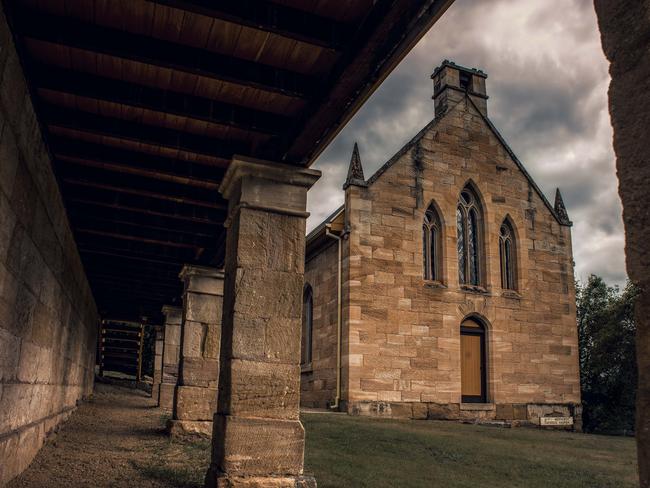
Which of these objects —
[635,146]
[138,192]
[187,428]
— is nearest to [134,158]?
[138,192]

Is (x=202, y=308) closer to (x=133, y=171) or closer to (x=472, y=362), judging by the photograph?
(x=133, y=171)

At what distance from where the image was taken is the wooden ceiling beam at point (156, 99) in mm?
4805

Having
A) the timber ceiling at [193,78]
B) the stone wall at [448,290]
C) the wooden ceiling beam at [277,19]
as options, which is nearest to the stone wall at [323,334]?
the stone wall at [448,290]

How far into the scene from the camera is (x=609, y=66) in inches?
73.6

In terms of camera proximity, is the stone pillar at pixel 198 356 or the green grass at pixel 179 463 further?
the stone pillar at pixel 198 356

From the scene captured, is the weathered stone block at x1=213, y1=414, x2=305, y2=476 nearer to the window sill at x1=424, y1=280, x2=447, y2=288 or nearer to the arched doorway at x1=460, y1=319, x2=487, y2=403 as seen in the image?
the window sill at x1=424, y1=280, x2=447, y2=288

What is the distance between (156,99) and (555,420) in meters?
14.4

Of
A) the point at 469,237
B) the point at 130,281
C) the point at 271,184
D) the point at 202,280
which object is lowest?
the point at 202,280

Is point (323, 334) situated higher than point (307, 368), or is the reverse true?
point (323, 334)

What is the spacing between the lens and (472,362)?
15586mm

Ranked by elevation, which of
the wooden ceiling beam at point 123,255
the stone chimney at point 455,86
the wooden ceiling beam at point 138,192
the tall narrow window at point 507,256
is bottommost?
the wooden ceiling beam at point 123,255

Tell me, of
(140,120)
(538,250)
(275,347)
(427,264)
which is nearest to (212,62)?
(140,120)

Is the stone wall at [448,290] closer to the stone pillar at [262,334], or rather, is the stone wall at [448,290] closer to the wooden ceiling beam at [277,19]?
the stone pillar at [262,334]

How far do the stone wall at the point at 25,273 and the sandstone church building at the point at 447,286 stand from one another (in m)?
7.38
